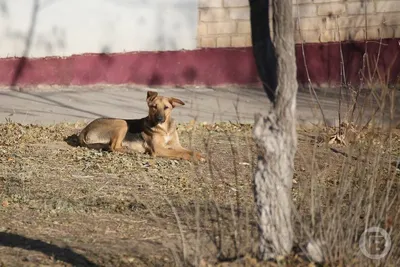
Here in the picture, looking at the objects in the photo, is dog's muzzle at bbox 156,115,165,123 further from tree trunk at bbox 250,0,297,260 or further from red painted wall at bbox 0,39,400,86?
tree trunk at bbox 250,0,297,260

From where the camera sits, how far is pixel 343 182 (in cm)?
551

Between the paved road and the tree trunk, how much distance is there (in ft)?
23.3

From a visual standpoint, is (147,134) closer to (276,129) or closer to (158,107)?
(158,107)

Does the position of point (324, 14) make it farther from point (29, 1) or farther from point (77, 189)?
point (77, 189)

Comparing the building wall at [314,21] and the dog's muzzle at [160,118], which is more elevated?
the building wall at [314,21]

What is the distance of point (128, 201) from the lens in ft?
25.7

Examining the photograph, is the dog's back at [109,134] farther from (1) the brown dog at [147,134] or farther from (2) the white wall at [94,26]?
(2) the white wall at [94,26]

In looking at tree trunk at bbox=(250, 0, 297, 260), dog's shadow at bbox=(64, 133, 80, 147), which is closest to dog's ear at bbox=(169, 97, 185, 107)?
dog's shadow at bbox=(64, 133, 80, 147)

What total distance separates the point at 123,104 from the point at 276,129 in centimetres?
950

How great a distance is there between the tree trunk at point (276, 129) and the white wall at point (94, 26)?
35.0 feet

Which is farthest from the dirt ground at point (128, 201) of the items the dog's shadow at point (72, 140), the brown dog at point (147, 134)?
the brown dog at point (147, 134)

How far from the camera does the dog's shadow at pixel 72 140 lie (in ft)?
35.6

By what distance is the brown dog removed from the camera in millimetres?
10648

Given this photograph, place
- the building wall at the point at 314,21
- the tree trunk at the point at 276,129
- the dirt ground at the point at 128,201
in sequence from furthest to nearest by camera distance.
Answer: the building wall at the point at 314,21, the dirt ground at the point at 128,201, the tree trunk at the point at 276,129
